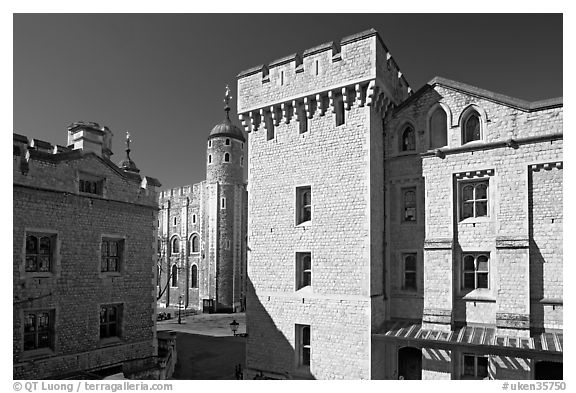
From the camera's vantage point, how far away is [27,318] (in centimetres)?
1272

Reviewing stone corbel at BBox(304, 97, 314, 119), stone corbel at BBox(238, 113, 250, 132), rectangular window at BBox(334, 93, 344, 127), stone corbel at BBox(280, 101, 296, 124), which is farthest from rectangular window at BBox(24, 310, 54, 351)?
rectangular window at BBox(334, 93, 344, 127)

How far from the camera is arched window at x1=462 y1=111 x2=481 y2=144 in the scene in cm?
1339

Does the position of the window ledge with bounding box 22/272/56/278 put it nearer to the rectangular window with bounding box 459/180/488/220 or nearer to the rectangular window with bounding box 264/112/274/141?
the rectangular window with bounding box 264/112/274/141

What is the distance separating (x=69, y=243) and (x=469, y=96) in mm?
13626

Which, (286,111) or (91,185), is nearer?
(91,185)

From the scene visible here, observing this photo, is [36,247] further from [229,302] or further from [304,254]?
[229,302]

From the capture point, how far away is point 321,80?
47.3 feet

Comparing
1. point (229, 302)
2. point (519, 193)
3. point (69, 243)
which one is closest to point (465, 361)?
point (519, 193)

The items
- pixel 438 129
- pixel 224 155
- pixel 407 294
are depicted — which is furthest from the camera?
pixel 224 155

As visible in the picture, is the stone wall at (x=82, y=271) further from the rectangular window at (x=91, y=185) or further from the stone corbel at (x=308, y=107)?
the stone corbel at (x=308, y=107)

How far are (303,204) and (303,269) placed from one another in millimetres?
2266

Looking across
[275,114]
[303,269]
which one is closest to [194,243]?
[275,114]

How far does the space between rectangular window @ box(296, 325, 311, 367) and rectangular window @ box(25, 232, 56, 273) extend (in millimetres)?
8245

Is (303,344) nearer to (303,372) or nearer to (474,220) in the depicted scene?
(303,372)
